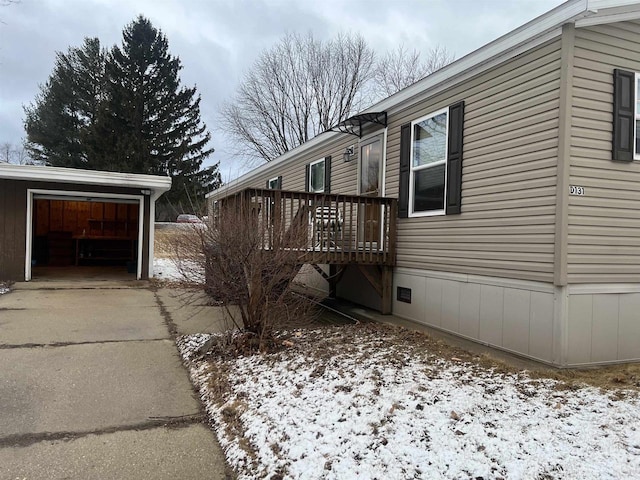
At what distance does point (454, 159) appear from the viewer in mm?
5469

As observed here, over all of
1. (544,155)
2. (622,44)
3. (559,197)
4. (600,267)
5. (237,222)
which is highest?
(622,44)

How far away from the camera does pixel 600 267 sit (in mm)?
4258

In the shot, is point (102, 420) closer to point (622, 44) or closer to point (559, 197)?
point (559, 197)

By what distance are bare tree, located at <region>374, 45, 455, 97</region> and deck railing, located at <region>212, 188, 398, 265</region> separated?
64.3 ft

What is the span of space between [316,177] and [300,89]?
1681cm

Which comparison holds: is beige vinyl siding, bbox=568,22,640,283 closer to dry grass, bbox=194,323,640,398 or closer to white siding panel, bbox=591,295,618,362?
white siding panel, bbox=591,295,618,362

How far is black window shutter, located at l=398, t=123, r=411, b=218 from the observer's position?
252 inches

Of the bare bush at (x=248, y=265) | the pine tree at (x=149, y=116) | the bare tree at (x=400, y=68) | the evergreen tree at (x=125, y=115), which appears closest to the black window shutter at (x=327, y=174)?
the bare bush at (x=248, y=265)

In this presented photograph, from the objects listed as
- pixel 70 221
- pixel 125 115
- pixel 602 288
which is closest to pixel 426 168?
pixel 602 288

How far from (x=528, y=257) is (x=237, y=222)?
2993mm

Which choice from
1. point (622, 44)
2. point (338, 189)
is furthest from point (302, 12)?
point (622, 44)

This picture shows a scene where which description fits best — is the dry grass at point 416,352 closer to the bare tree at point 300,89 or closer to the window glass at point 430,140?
the window glass at point 430,140

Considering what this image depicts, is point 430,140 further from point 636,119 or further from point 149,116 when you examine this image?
point 149,116

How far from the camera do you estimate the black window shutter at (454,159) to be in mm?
A: 5398
